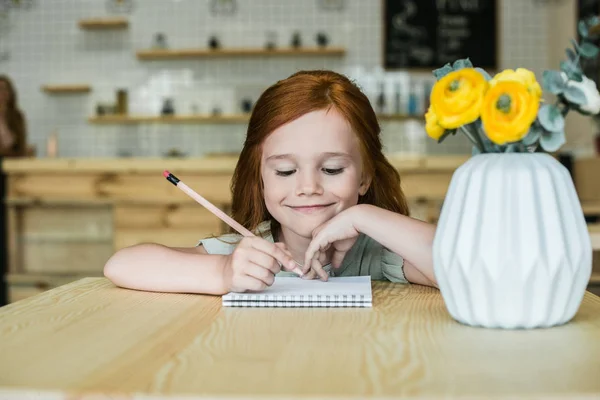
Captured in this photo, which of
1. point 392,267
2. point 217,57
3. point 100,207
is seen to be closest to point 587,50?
point 392,267

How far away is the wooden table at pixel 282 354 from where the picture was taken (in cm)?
52

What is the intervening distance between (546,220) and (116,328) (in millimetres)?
476

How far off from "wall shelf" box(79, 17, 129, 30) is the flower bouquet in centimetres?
512

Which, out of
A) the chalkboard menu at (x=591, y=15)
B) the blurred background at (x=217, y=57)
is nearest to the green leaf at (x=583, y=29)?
the chalkboard menu at (x=591, y=15)

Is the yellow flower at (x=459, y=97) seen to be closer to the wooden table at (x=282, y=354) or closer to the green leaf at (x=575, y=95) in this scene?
the green leaf at (x=575, y=95)

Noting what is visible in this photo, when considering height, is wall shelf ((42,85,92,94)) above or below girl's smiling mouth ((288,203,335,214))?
above

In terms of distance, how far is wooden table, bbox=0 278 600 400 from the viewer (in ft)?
1.72

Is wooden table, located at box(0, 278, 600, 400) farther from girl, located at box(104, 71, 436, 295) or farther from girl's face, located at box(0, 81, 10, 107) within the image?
girl's face, located at box(0, 81, 10, 107)

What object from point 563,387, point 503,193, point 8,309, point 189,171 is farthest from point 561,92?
point 189,171

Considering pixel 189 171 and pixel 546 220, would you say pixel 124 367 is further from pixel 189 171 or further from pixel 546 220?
pixel 189 171

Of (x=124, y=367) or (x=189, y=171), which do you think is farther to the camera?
(x=189, y=171)

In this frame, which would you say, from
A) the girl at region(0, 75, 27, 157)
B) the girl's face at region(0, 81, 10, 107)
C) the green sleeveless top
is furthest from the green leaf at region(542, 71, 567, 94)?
the girl's face at region(0, 81, 10, 107)

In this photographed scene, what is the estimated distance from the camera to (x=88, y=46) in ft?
18.4

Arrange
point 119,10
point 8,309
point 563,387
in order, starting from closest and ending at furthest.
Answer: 1. point 563,387
2. point 8,309
3. point 119,10
